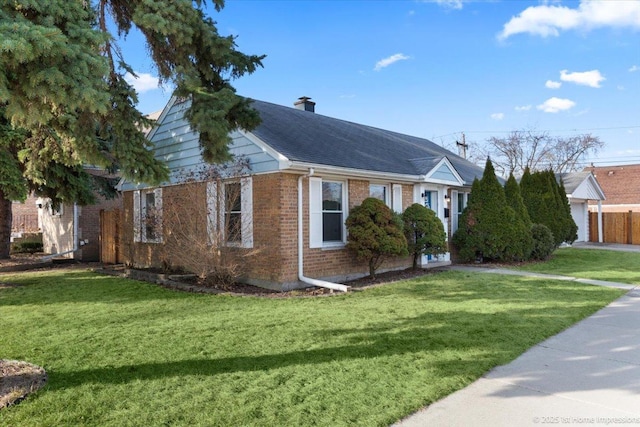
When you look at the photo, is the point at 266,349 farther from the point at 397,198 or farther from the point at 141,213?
the point at 141,213

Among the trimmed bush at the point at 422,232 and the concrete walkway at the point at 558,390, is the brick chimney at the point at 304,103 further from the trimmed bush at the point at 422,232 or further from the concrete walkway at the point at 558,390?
the concrete walkway at the point at 558,390

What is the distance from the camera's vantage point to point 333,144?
38.8 ft

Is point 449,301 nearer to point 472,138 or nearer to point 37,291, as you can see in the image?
point 37,291

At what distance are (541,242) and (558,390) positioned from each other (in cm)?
1213

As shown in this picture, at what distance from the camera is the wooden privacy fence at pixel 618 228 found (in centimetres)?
2438

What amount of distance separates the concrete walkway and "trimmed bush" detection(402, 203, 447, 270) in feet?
18.8

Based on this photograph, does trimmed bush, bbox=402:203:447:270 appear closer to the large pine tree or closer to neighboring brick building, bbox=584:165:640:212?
the large pine tree

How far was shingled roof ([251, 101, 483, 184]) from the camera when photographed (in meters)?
9.92

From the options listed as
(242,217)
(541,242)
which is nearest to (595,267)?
(541,242)

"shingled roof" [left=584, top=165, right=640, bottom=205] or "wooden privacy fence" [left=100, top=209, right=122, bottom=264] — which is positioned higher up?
"shingled roof" [left=584, top=165, right=640, bottom=205]

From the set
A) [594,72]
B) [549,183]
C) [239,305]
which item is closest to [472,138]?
[594,72]

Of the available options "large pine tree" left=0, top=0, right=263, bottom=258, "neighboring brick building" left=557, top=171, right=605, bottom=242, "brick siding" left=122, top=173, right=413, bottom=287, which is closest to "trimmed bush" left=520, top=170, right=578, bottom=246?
"neighboring brick building" left=557, top=171, right=605, bottom=242

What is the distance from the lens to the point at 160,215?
11047 mm

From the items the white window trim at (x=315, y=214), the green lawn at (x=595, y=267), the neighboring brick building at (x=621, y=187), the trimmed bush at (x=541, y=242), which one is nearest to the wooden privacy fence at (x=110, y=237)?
the white window trim at (x=315, y=214)
